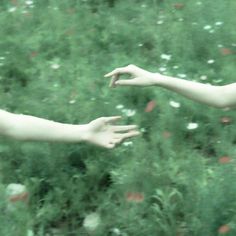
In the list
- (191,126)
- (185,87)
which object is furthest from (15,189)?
(185,87)

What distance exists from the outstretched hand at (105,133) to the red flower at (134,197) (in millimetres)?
502

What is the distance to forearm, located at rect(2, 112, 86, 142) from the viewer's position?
3.22 m

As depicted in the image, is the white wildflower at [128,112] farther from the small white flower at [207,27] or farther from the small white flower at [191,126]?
the small white flower at [207,27]

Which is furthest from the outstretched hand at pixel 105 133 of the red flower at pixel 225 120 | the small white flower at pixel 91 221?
the red flower at pixel 225 120

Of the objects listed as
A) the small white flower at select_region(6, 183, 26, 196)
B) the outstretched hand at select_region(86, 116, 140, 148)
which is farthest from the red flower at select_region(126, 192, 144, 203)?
the small white flower at select_region(6, 183, 26, 196)

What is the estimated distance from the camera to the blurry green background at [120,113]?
11.8ft

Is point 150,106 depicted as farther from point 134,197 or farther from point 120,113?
point 134,197

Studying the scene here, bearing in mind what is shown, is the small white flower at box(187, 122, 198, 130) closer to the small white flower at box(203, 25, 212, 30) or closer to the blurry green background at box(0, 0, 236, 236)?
the blurry green background at box(0, 0, 236, 236)

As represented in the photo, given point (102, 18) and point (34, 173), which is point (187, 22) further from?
point (34, 173)

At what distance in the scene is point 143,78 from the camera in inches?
128

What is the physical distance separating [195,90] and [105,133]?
46cm

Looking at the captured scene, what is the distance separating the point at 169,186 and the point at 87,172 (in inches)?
20.1

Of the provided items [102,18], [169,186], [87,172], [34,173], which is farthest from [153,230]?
[102,18]

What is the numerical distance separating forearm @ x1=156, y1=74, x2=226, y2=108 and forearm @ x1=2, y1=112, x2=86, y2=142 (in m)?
0.44
